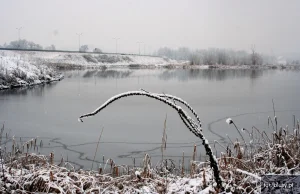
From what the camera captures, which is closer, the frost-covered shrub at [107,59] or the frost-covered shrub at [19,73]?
the frost-covered shrub at [19,73]

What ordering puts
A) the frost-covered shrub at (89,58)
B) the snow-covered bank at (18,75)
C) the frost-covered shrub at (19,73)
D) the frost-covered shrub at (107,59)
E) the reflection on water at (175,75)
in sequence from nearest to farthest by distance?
the snow-covered bank at (18,75)
the frost-covered shrub at (19,73)
the reflection on water at (175,75)
the frost-covered shrub at (89,58)
the frost-covered shrub at (107,59)

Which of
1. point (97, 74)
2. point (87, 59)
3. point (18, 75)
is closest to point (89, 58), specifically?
point (87, 59)

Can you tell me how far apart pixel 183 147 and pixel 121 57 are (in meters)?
80.0

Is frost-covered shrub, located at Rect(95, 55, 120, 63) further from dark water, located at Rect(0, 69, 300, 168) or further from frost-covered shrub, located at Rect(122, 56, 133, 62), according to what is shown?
dark water, located at Rect(0, 69, 300, 168)

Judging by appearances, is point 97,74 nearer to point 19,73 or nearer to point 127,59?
point 19,73

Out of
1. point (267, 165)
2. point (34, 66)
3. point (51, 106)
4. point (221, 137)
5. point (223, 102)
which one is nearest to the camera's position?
point (267, 165)

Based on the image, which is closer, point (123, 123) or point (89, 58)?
point (123, 123)

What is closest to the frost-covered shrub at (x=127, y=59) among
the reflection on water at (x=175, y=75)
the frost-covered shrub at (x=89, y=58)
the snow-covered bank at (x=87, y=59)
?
the snow-covered bank at (x=87, y=59)

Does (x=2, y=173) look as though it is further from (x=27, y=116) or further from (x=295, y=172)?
(x=27, y=116)

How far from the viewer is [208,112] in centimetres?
1137

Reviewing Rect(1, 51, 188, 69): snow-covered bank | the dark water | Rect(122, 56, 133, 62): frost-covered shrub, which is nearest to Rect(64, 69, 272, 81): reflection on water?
the dark water

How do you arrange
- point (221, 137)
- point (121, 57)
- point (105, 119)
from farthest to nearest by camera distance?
point (121, 57), point (105, 119), point (221, 137)

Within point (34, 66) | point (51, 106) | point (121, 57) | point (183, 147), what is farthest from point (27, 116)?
point (121, 57)

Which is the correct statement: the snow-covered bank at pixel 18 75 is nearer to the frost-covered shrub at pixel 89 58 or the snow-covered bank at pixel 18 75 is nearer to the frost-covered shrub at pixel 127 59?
the frost-covered shrub at pixel 89 58
